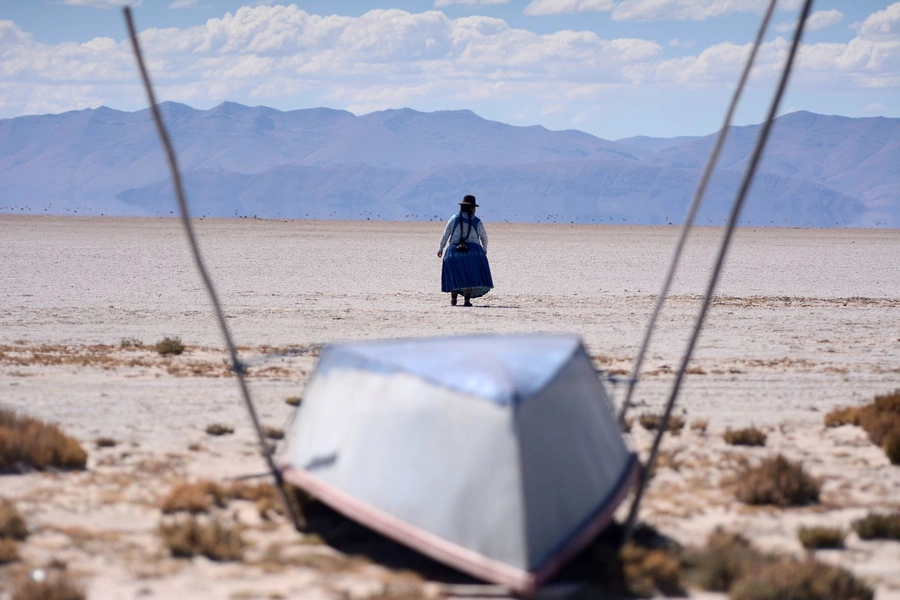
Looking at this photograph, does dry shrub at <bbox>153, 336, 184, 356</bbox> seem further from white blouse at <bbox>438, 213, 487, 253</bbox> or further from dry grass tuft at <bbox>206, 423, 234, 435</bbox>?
white blouse at <bbox>438, 213, 487, 253</bbox>

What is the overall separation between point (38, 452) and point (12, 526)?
5.39 ft

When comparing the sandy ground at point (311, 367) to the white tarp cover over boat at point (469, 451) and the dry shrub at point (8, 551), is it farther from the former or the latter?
the white tarp cover over boat at point (469, 451)

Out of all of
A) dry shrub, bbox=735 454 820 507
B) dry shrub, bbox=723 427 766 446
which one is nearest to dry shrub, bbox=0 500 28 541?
dry shrub, bbox=735 454 820 507

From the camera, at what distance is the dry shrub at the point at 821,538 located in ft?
21.2

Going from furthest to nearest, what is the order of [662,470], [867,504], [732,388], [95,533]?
[732,388] < [662,470] < [867,504] < [95,533]

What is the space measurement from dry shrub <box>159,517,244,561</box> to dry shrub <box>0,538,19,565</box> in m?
0.76

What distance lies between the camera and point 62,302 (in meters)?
20.1

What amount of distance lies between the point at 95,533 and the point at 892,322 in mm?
14597

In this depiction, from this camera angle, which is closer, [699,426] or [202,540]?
[202,540]

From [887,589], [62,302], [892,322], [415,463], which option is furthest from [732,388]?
[62,302]

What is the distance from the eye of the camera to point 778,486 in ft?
24.2

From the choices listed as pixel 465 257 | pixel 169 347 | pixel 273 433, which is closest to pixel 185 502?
pixel 273 433

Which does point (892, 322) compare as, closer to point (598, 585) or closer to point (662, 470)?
point (662, 470)

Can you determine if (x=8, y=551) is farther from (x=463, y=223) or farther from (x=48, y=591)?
(x=463, y=223)
